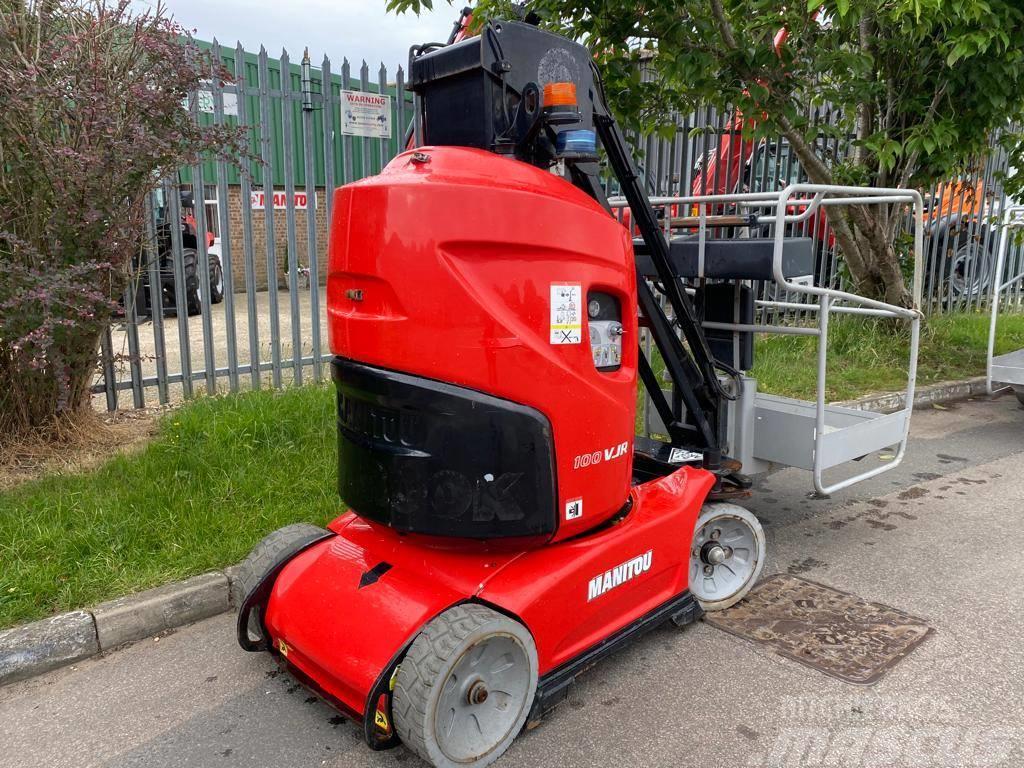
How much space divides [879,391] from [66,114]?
6.25m

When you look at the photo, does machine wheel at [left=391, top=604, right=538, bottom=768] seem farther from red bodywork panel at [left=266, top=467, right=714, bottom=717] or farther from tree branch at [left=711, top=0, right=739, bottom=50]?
tree branch at [left=711, top=0, right=739, bottom=50]

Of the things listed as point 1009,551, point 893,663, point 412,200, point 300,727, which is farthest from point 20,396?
point 1009,551

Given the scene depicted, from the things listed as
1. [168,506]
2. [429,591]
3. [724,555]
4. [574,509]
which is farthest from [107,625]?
[724,555]

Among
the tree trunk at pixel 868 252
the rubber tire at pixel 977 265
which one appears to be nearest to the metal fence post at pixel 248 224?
the tree trunk at pixel 868 252

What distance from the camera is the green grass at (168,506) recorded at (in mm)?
3088

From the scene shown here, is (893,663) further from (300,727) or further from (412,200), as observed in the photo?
(412,200)

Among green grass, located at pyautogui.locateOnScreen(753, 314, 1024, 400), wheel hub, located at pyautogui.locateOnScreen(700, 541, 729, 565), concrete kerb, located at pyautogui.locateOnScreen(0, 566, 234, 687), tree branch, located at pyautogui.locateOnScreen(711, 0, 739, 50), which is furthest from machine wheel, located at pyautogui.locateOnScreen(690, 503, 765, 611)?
tree branch, located at pyautogui.locateOnScreen(711, 0, 739, 50)

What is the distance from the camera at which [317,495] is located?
388 cm

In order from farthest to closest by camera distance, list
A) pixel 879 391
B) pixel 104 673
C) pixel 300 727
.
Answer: pixel 879 391, pixel 104 673, pixel 300 727

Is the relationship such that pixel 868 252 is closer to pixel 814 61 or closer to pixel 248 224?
pixel 814 61

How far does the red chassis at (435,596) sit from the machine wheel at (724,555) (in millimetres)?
370

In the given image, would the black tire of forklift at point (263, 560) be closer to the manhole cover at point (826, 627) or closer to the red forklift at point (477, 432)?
the red forklift at point (477, 432)

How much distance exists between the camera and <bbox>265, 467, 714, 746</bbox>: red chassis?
224 cm

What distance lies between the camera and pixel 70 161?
378 centimetres
